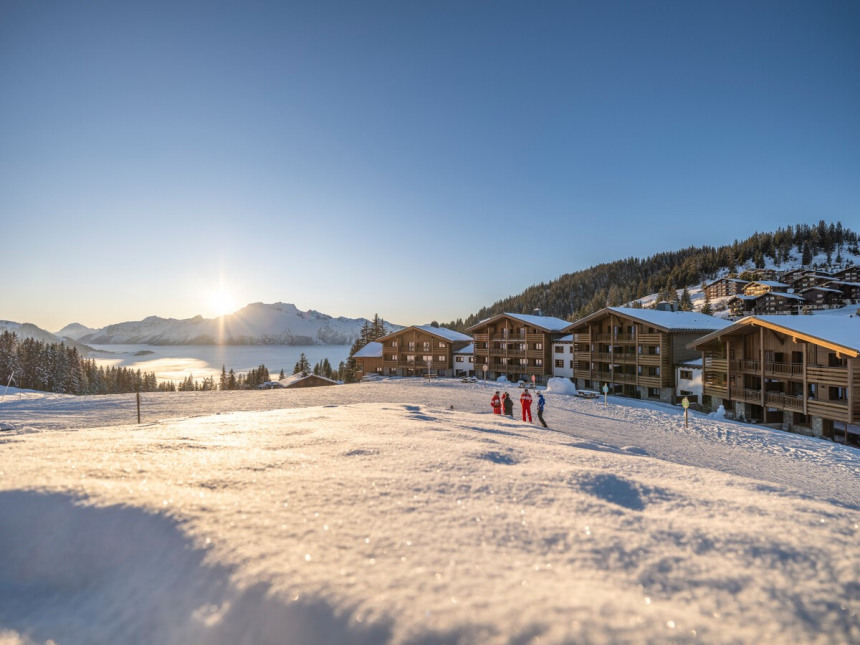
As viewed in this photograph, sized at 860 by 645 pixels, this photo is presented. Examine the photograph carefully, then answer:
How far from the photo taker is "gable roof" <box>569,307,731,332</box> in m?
36.3

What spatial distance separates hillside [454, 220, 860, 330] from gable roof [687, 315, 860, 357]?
291 feet

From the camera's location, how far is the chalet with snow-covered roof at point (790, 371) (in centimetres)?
2191

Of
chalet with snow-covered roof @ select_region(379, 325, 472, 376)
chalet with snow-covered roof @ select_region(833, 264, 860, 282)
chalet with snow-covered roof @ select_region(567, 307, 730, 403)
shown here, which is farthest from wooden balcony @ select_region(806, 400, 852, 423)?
chalet with snow-covered roof @ select_region(833, 264, 860, 282)

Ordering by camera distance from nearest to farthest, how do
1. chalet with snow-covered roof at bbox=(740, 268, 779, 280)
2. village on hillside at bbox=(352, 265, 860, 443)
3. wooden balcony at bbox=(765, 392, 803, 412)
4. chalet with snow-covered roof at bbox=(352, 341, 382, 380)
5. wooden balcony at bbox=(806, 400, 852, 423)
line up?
1. wooden balcony at bbox=(806, 400, 852, 423)
2. village on hillside at bbox=(352, 265, 860, 443)
3. wooden balcony at bbox=(765, 392, 803, 412)
4. chalet with snow-covered roof at bbox=(352, 341, 382, 380)
5. chalet with snow-covered roof at bbox=(740, 268, 779, 280)

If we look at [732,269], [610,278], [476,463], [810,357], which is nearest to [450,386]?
[810,357]

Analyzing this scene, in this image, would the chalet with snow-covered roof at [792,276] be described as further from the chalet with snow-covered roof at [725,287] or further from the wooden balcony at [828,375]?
the wooden balcony at [828,375]

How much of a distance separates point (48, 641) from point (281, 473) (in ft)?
10.5

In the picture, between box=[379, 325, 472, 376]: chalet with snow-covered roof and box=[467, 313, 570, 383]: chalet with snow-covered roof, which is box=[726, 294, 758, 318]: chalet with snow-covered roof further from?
box=[379, 325, 472, 376]: chalet with snow-covered roof

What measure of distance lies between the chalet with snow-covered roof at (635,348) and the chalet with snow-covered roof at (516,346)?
12.9 feet

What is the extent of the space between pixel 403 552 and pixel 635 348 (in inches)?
1592

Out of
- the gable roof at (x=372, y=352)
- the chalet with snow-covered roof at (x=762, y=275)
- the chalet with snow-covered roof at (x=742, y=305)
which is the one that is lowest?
the gable roof at (x=372, y=352)

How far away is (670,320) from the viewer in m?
38.0

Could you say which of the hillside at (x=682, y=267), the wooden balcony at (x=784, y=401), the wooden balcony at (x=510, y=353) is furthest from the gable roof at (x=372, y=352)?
the hillside at (x=682, y=267)

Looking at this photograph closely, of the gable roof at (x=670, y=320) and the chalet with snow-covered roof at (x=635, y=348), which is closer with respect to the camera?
the chalet with snow-covered roof at (x=635, y=348)
